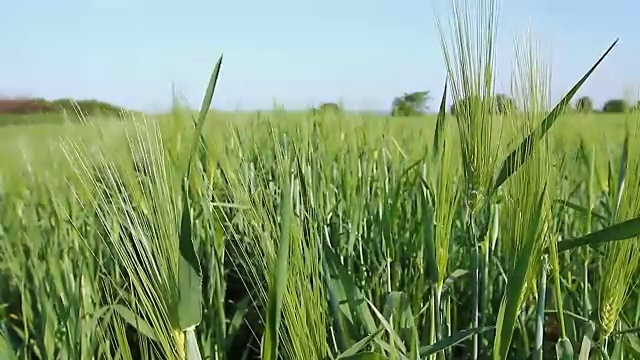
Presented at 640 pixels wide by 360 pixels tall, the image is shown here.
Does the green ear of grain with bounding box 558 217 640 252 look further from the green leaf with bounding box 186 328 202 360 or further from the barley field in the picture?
the green leaf with bounding box 186 328 202 360

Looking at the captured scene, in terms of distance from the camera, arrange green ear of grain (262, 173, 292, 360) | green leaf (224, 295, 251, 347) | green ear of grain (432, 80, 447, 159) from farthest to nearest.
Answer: green leaf (224, 295, 251, 347), green ear of grain (432, 80, 447, 159), green ear of grain (262, 173, 292, 360)

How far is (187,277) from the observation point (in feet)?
1.01

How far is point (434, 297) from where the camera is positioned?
474 mm

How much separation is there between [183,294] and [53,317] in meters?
0.37

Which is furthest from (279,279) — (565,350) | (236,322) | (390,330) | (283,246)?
(236,322)

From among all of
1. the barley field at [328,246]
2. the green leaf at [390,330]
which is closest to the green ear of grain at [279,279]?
the barley field at [328,246]

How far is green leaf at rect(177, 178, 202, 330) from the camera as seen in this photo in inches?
12.1

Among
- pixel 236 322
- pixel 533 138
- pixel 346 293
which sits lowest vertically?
pixel 236 322

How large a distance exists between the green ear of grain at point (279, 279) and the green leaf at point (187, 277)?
4 centimetres

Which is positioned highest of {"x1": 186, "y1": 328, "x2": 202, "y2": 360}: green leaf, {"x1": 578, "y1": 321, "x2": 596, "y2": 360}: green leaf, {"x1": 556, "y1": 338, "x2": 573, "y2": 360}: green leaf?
{"x1": 186, "y1": 328, "x2": 202, "y2": 360}: green leaf

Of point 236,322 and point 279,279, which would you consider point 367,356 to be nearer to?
point 279,279

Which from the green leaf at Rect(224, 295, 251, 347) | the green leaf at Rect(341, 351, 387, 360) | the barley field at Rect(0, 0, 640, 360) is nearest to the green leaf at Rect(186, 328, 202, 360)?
the barley field at Rect(0, 0, 640, 360)

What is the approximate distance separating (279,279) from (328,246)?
21cm

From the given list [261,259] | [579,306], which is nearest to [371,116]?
[579,306]
